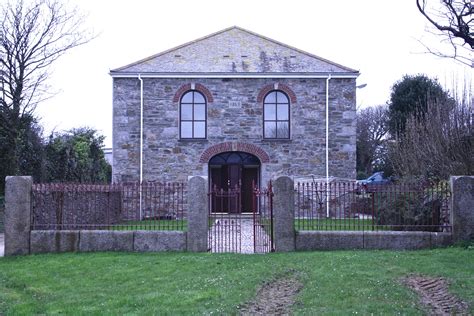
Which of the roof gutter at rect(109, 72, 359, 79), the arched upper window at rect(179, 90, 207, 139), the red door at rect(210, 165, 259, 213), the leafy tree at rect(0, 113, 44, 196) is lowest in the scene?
the red door at rect(210, 165, 259, 213)

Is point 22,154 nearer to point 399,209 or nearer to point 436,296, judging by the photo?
point 399,209

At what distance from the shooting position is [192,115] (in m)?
22.9

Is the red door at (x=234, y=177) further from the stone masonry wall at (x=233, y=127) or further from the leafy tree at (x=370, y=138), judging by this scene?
the leafy tree at (x=370, y=138)

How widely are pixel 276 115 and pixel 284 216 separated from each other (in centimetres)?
1137

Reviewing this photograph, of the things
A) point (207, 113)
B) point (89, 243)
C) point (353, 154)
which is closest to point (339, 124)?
point (353, 154)

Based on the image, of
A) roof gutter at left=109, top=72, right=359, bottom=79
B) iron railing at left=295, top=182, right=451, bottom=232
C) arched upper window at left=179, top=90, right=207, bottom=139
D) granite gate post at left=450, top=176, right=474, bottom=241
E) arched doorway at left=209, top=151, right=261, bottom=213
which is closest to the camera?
granite gate post at left=450, top=176, right=474, bottom=241

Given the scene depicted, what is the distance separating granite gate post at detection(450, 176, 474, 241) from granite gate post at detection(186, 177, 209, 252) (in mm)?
5436

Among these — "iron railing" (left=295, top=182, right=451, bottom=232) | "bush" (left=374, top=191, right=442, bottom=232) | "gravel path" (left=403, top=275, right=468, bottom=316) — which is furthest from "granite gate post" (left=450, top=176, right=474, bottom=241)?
"gravel path" (left=403, top=275, right=468, bottom=316)

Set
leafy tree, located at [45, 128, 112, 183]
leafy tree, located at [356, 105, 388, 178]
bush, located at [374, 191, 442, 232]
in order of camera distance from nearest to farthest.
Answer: bush, located at [374, 191, 442, 232]
leafy tree, located at [45, 128, 112, 183]
leafy tree, located at [356, 105, 388, 178]

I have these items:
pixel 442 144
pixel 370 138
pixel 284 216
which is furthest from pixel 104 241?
pixel 370 138

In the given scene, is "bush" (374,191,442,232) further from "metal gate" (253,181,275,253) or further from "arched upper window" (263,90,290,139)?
"arched upper window" (263,90,290,139)

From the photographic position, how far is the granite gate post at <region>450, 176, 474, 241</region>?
12.0m

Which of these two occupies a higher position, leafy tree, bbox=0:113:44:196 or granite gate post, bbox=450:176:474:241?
leafy tree, bbox=0:113:44:196

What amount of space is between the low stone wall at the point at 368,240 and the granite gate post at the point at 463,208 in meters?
Result: 0.25
